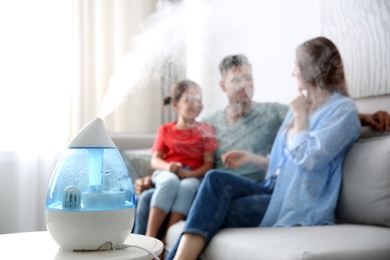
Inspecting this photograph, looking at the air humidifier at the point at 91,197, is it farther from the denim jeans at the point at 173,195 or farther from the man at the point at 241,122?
the man at the point at 241,122

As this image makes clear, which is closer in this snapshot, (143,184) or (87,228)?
(87,228)

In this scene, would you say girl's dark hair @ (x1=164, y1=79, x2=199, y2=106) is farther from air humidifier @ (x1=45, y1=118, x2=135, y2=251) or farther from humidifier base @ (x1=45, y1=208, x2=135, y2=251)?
humidifier base @ (x1=45, y1=208, x2=135, y2=251)

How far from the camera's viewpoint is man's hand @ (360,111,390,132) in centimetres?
180

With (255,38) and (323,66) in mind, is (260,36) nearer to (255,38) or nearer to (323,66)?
(255,38)

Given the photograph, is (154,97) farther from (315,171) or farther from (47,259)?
(47,259)

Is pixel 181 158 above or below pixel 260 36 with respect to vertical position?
below

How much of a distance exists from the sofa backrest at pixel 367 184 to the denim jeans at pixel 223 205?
0.26 m

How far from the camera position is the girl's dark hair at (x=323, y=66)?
1.90 m

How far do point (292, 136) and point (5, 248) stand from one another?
1093 millimetres

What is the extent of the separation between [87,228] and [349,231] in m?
0.83

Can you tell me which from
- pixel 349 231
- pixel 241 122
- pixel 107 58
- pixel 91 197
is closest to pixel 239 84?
pixel 241 122

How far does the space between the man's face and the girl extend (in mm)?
155

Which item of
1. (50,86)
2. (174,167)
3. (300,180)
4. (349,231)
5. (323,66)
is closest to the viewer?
(349,231)

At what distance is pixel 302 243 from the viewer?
141 cm
